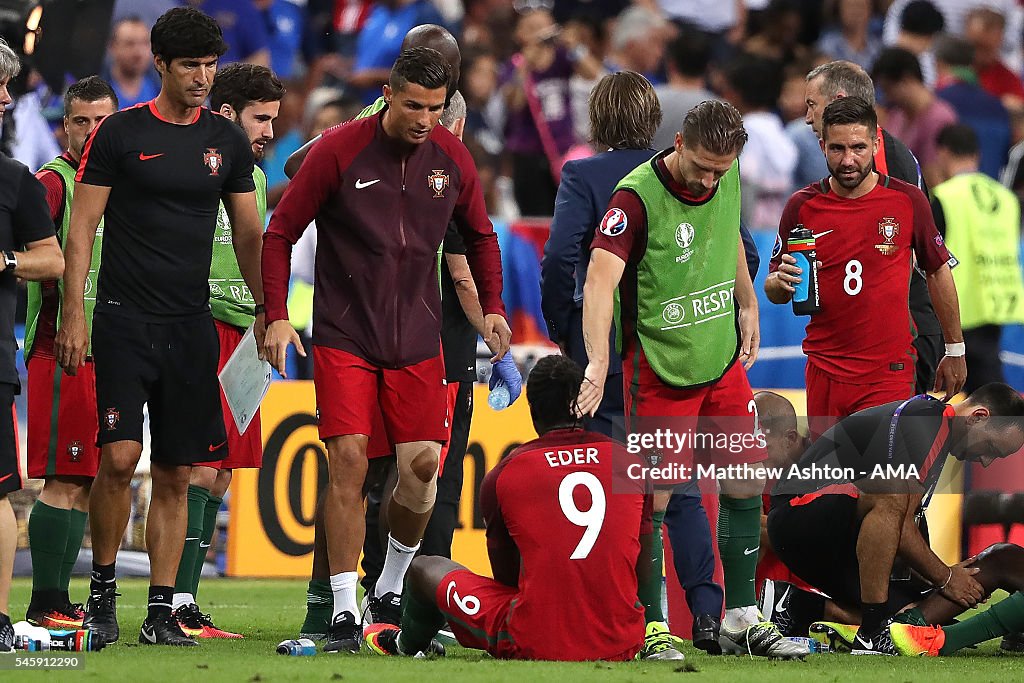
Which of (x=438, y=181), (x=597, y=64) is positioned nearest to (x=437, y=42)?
(x=438, y=181)

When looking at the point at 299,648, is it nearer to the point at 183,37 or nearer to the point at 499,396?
the point at 499,396

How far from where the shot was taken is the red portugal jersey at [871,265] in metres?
8.26

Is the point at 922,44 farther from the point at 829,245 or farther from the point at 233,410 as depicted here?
the point at 233,410

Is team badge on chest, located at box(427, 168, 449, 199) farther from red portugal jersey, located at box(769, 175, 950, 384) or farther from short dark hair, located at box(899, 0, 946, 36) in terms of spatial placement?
short dark hair, located at box(899, 0, 946, 36)

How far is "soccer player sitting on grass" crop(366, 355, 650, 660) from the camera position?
21.1 feet

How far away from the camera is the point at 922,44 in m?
16.5

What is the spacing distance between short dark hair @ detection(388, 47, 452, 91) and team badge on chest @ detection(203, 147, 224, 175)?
0.91 meters

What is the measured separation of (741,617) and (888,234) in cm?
211

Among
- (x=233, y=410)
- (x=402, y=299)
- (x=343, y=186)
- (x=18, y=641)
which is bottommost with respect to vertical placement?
(x=18, y=641)

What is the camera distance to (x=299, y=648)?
6.90 metres

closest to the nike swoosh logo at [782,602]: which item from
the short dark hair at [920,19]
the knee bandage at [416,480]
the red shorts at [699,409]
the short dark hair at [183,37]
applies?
the red shorts at [699,409]

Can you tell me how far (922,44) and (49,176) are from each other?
10.7 m

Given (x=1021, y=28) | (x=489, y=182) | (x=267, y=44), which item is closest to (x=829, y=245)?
(x=489, y=182)

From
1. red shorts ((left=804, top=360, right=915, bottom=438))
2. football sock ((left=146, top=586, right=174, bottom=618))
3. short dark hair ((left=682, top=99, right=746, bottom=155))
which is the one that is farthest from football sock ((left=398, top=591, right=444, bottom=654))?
red shorts ((left=804, top=360, right=915, bottom=438))
